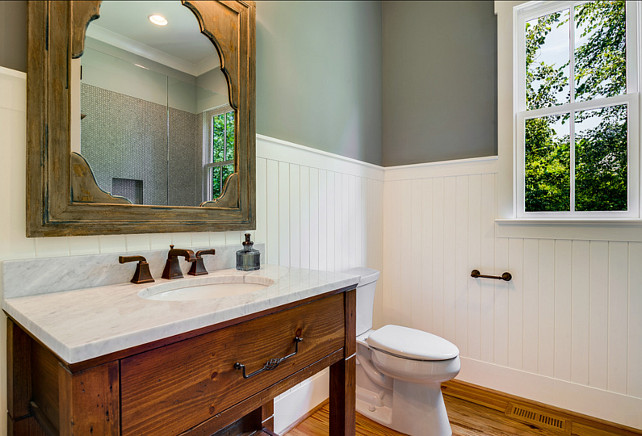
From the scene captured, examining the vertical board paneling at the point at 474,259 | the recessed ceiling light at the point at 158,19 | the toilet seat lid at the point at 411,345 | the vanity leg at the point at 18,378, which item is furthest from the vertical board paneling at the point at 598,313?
the vanity leg at the point at 18,378

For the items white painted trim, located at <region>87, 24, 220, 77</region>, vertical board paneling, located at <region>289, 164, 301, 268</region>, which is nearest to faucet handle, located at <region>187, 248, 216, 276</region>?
vertical board paneling, located at <region>289, 164, 301, 268</region>

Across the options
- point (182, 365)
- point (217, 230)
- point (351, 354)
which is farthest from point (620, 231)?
point (182, 365)

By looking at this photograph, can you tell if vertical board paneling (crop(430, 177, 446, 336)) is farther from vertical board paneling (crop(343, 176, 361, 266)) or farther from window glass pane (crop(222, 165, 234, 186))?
window glass pane (crop(222, 165, 234, 186))

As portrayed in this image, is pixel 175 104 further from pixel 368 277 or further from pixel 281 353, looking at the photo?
pixel 368 277

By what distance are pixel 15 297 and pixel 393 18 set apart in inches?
104

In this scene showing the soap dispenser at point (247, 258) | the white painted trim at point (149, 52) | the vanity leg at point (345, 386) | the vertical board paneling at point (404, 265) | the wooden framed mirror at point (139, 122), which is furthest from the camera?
the vertical board paneling at point (404, 265)

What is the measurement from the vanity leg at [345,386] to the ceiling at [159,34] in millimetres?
1016

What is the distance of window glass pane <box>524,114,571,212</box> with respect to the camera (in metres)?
1.91

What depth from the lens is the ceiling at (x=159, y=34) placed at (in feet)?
3.40

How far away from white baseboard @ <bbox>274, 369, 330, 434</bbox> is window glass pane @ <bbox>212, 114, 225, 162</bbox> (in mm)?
1115

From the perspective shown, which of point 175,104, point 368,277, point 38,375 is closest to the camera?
point 38,375

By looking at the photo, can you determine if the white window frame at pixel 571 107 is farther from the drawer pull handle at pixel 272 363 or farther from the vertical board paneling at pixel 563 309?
the drawer pull handle at pixel 272 363

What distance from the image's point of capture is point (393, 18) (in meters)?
2.47

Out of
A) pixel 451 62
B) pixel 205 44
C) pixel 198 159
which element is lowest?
pixel 198 159
